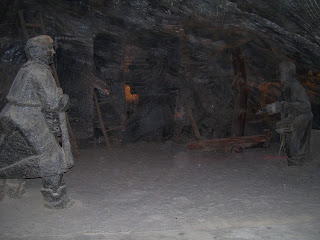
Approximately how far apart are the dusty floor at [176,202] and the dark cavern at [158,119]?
2 cm

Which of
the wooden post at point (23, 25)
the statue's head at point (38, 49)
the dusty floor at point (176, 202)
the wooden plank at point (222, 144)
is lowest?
the dusty floor at point (176, 202)

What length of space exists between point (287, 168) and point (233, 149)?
1.39 m

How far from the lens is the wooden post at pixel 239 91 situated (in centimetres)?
792

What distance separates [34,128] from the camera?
13.1ft

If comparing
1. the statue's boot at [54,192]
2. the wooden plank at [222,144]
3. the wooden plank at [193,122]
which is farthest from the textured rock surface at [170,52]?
the statue's boot at [54,192]

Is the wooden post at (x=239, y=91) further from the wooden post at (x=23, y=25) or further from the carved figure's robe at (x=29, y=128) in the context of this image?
the carved figure's robe at (x=29, y=128)

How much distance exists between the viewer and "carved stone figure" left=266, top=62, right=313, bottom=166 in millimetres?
6051

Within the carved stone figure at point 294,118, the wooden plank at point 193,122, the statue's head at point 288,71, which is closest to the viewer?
the carved stone figure at point 294,118

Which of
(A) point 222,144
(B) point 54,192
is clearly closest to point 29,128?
(B) point 54,192

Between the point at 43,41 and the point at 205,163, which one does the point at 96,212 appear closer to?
the point at 43,41

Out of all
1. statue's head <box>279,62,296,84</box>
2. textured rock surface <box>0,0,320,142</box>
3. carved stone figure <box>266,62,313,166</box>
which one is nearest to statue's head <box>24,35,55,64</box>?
textured rock surface <box>0,0,320,142</box>

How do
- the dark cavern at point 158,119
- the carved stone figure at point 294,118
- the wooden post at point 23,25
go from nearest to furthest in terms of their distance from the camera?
the dark cavern at point 158,119, the carved stone figure at point 294,118, the wooden post at point 23,25

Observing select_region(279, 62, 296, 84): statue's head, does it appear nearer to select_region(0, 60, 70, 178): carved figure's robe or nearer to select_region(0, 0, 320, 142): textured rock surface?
select_region(0, 0, 320, 142): textured rock surface

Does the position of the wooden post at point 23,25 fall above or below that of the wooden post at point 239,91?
above
